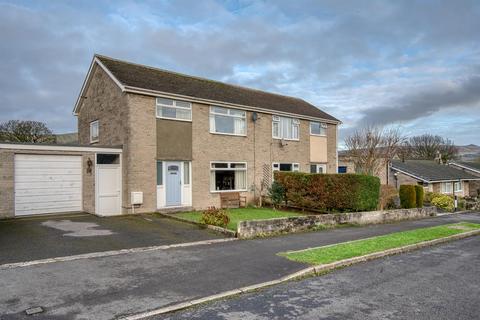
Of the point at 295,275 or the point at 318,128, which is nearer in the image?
the point at 295,275

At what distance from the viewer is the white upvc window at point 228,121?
1848cm

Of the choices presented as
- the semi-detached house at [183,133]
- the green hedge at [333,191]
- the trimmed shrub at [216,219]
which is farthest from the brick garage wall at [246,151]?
the trimmed shrub at [216,219]

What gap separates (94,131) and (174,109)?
480cm

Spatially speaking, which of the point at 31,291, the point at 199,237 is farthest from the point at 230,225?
the point at 31,291

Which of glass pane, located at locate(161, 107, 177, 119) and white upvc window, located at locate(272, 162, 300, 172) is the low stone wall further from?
glass pane, located at locate(161, 107, 177, 119)

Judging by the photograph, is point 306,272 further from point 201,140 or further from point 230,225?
point 201,140

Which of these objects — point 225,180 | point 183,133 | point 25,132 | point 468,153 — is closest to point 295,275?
point 183,133

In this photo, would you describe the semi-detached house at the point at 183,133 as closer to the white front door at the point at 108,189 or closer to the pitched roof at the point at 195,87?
the pitched roof at the point at 195,87

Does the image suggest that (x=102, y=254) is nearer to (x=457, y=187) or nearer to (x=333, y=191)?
(x=333, y=191)

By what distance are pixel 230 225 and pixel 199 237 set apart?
2.24 meters

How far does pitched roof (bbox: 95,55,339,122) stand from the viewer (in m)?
16.7

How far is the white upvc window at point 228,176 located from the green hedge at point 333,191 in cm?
250

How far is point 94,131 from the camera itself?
61.4 ft

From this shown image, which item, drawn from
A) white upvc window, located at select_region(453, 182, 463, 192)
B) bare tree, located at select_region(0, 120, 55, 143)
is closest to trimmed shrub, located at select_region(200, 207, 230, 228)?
bare tree, located at select_region(0, 120, 55, 143)
